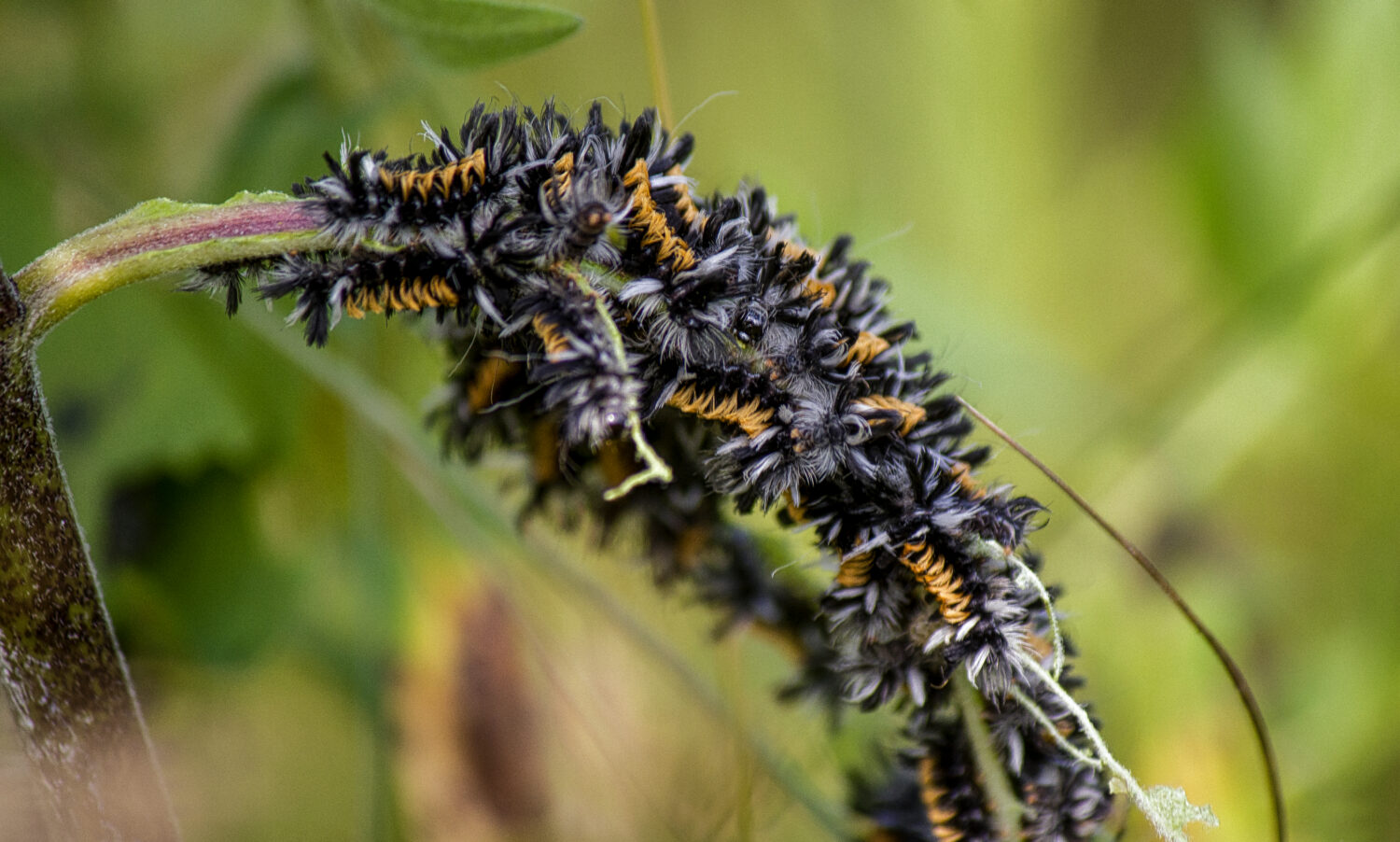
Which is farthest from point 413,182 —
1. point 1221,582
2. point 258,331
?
point 1221,582

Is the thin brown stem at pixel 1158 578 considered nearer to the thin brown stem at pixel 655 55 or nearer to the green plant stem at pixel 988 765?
the green plant stem at pixel 988 765

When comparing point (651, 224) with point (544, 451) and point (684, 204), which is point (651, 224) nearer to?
point (684, 204)

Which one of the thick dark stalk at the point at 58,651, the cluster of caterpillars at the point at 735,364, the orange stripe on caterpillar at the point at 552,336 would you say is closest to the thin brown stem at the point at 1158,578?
the cluster of caterpillars at the point at 735,364

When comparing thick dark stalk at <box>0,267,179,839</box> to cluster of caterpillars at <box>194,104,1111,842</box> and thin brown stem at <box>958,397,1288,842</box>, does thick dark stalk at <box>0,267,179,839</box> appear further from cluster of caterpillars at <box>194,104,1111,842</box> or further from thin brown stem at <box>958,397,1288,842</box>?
thin brown stem at <box>958,397,1288,842</box>

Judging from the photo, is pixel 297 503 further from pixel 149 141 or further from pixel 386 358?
pixel 149 141

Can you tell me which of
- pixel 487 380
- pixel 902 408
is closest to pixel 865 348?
pixel 902 408

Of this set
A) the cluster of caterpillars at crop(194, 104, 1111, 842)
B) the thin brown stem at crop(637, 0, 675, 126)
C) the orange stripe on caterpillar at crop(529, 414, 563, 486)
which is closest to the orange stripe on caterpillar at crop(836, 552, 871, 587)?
the cluster of caterpillars at crop(194, 104, 1111, 842)
